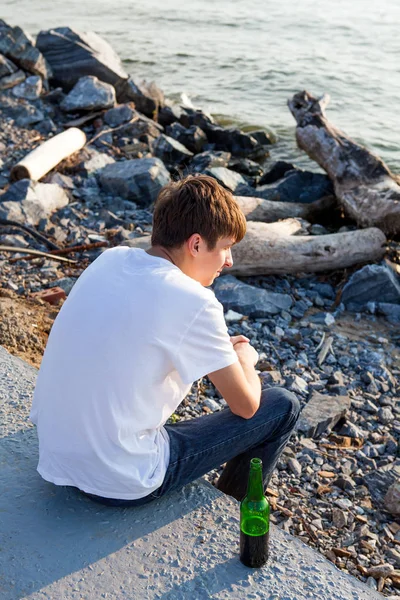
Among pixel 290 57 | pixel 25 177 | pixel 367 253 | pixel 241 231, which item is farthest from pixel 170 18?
pixel 241 231

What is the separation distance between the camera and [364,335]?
6344mm

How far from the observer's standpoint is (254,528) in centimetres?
292

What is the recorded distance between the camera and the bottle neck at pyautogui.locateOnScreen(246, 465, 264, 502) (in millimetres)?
2830

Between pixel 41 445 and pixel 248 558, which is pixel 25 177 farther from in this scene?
pixel 248 558

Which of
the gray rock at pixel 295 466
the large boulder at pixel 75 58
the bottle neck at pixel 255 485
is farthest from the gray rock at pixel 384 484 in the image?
the large boulder at pixel 75 58

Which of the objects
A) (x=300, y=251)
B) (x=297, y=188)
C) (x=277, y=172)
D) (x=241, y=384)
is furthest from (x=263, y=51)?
(x=241, y=384)

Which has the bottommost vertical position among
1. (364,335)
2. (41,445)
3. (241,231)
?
(364,335)

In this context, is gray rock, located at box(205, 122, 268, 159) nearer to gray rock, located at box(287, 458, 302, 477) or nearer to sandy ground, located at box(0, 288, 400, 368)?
sandy ground, located at box(0, 288, 400, 368)

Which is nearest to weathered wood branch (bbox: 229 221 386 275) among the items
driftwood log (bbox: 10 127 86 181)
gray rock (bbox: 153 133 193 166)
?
driftwood log (bbox: 10 127 86 181)

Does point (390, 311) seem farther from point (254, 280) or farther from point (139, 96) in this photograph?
point (139, 96)

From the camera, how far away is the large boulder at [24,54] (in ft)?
41.8

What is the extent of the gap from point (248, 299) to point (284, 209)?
2421 millimetres

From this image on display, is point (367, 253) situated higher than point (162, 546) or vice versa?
point (162, 546)

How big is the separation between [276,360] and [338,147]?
395 cm
